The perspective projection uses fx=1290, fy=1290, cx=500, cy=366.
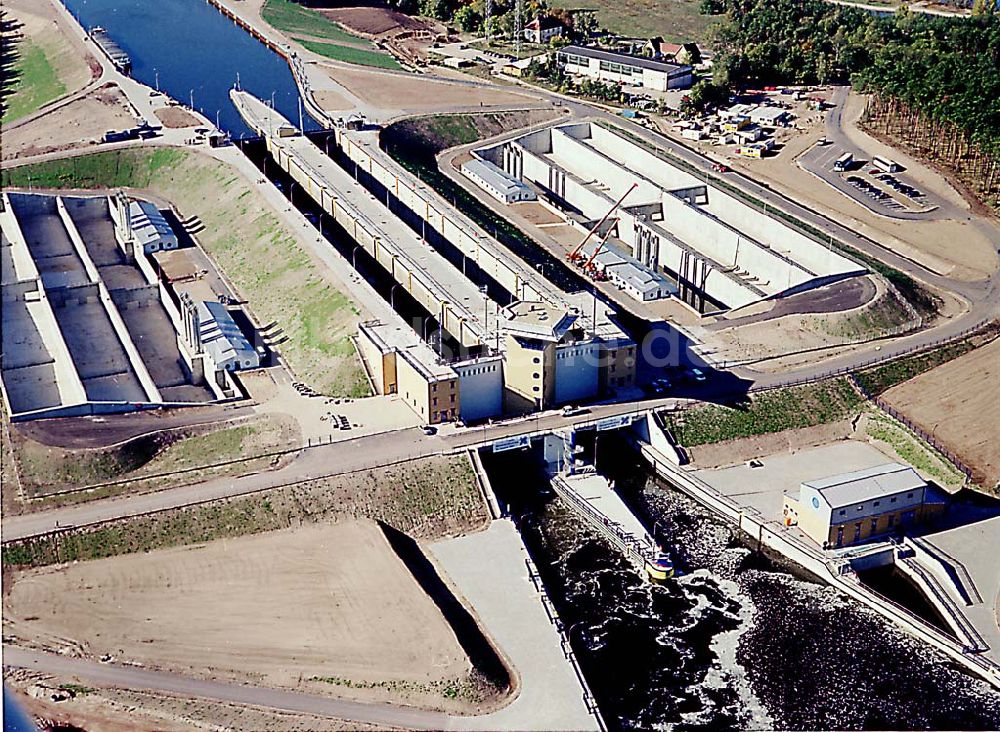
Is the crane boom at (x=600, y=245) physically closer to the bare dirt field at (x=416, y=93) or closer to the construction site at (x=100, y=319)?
the construction site at (x=100, y=319)

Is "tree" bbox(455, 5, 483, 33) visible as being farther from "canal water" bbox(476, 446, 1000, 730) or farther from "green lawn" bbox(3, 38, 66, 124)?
"canal water" bbox(476, 446, 1000, 730)

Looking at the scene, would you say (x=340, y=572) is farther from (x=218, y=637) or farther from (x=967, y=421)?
(x=967, y=421)

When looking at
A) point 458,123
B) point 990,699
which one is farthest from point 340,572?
point 458,123

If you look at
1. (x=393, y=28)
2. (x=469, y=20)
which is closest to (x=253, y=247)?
(x=469, y=20)

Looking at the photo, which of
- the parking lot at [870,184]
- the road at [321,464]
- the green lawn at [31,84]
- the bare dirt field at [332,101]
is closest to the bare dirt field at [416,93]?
the bare dirt field at [332,101]

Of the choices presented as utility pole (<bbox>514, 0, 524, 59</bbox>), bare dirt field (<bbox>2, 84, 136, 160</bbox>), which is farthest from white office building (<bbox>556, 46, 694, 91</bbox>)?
bare dirt field (<bbox>2, 84, 136, 160</bbox>)
